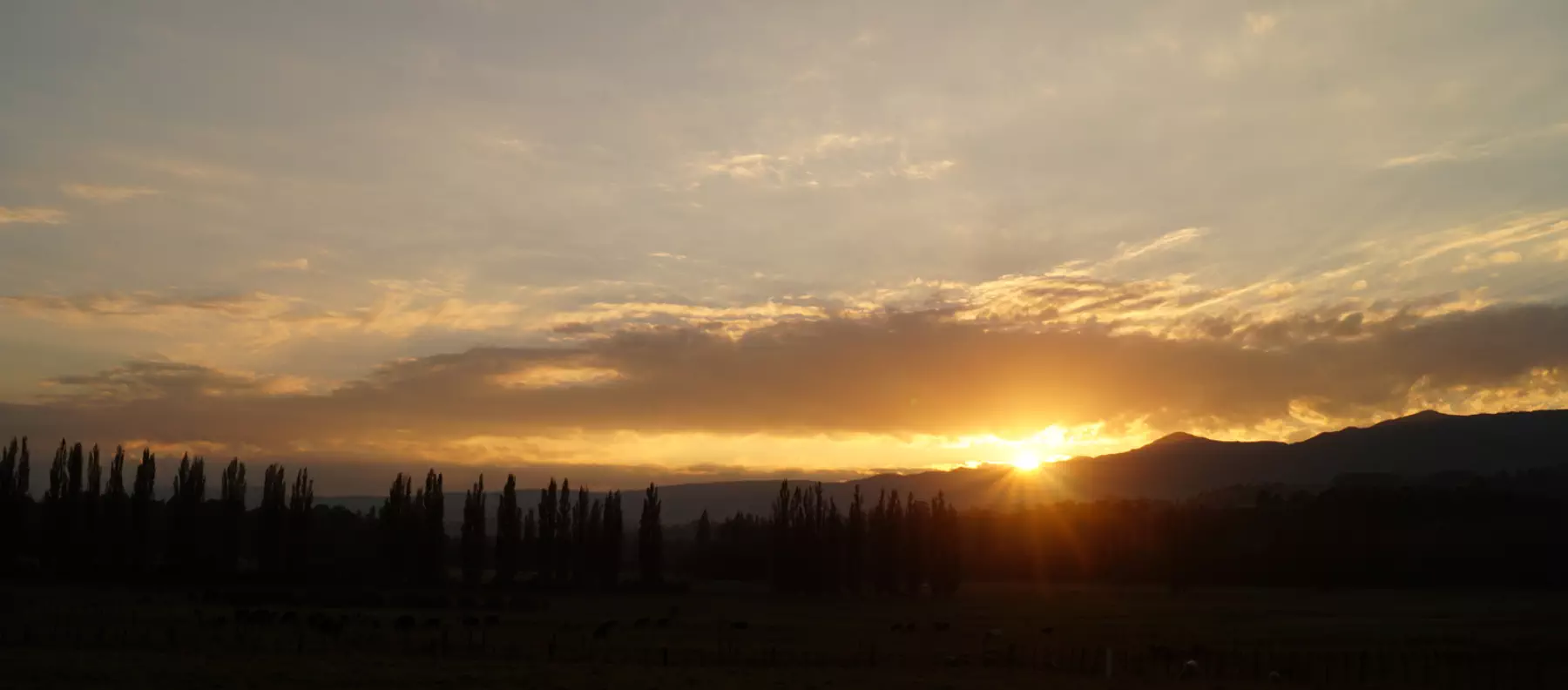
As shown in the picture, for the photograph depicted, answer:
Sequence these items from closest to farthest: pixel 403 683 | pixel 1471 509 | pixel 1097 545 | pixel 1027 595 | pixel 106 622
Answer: pixel 403 683, pixel 106 622, pixel 1027 595, pixel 1471 509, pixel 1097 545

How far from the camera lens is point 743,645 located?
46062 millimetres

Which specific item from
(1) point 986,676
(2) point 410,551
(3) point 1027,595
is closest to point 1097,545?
(3) point 1027,595

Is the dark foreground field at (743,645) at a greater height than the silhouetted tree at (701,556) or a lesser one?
greater

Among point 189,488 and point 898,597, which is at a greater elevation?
point 189,488

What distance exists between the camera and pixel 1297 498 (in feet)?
465

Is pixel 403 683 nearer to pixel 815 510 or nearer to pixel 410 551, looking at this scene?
pixel 410 551

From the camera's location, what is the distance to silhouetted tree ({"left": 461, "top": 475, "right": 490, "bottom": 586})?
103 m

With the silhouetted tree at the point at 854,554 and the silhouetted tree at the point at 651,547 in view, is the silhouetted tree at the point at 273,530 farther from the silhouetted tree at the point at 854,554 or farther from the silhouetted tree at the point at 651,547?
the silhouetted tree at the point at 854,554

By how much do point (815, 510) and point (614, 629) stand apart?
6315 cm

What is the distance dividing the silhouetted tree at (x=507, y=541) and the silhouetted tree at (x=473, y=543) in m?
1.62

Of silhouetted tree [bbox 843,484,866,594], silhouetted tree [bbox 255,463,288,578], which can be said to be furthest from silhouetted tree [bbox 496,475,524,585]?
silhouetted tree [bbox 843,484,866,594]

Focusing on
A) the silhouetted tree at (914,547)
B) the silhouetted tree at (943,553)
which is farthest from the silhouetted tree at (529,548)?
the silhouetted tree at (943,553)

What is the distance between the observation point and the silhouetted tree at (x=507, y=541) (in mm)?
104312

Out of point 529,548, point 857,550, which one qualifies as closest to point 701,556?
point 529,548
